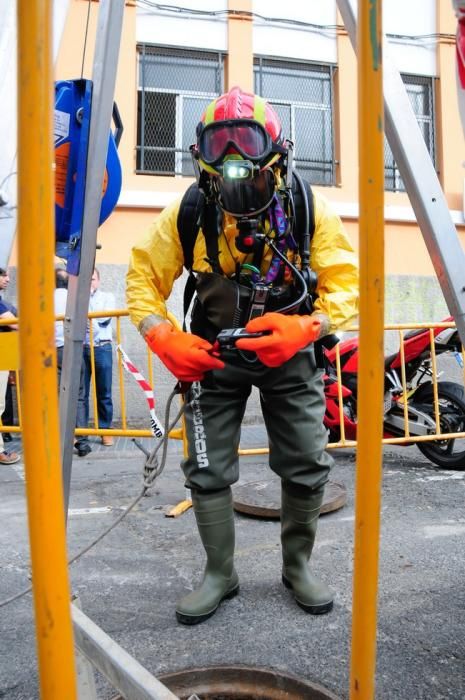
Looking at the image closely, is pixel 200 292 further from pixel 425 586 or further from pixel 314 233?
pixel 425 586

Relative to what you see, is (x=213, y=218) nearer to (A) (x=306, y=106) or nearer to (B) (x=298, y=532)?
(B) (x=298, y=532)

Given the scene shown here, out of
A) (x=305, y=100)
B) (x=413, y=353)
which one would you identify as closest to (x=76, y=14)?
(x=305, y=100)

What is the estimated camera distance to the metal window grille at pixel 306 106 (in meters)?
7.85

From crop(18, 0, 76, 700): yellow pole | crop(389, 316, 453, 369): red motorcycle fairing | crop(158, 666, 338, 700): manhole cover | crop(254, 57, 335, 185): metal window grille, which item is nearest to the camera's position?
crop(18, 0, 76, 700): yellow pole

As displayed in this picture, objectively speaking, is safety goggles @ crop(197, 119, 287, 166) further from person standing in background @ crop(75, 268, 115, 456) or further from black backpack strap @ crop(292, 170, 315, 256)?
person standing in background @ crop(75, 268, 115, 456)

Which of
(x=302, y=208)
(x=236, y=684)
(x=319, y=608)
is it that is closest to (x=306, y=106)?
(x=302, y=208)

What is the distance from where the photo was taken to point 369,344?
2.73ft

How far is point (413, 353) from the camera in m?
4.37

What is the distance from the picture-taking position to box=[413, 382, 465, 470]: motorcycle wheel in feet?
13.6

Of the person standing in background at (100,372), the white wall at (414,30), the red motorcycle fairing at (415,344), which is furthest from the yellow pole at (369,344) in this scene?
the white wall at (414,30)

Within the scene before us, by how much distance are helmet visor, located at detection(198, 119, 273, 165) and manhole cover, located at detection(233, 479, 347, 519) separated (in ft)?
6.19

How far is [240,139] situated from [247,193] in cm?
17

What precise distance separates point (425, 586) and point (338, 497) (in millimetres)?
1031

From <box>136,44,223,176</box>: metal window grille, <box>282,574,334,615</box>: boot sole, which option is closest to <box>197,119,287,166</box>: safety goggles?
<box>282,574,334,615</box>: boot sole
